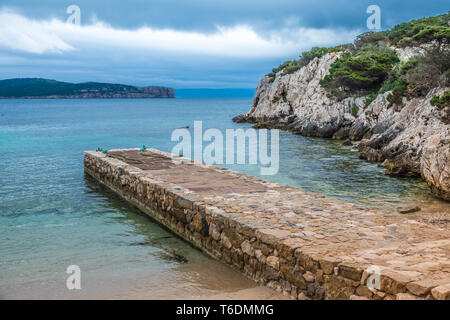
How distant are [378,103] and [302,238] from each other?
23090 millimetres

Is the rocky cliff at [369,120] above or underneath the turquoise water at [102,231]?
above

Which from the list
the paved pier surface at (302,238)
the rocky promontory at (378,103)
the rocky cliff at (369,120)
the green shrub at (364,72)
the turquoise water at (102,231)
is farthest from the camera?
the green shrub at (364,72)

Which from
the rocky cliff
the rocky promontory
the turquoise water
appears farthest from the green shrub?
the turquoise water

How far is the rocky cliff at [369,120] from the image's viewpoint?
12.1 m

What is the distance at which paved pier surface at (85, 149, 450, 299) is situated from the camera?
434cm

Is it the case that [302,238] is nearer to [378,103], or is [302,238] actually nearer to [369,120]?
[369,120]

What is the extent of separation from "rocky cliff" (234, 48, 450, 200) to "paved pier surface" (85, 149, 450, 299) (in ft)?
18.9

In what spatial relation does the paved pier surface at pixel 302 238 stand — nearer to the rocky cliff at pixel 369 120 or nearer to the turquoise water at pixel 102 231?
the turquoise water at pixel 102 231

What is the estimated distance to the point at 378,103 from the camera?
2644 centimetres

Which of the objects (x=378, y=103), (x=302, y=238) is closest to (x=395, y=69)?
(x=378, y=103)

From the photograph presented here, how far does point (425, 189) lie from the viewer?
12.5 m

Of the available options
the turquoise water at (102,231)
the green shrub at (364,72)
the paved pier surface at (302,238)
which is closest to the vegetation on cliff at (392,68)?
the green shrub at (364,72)
